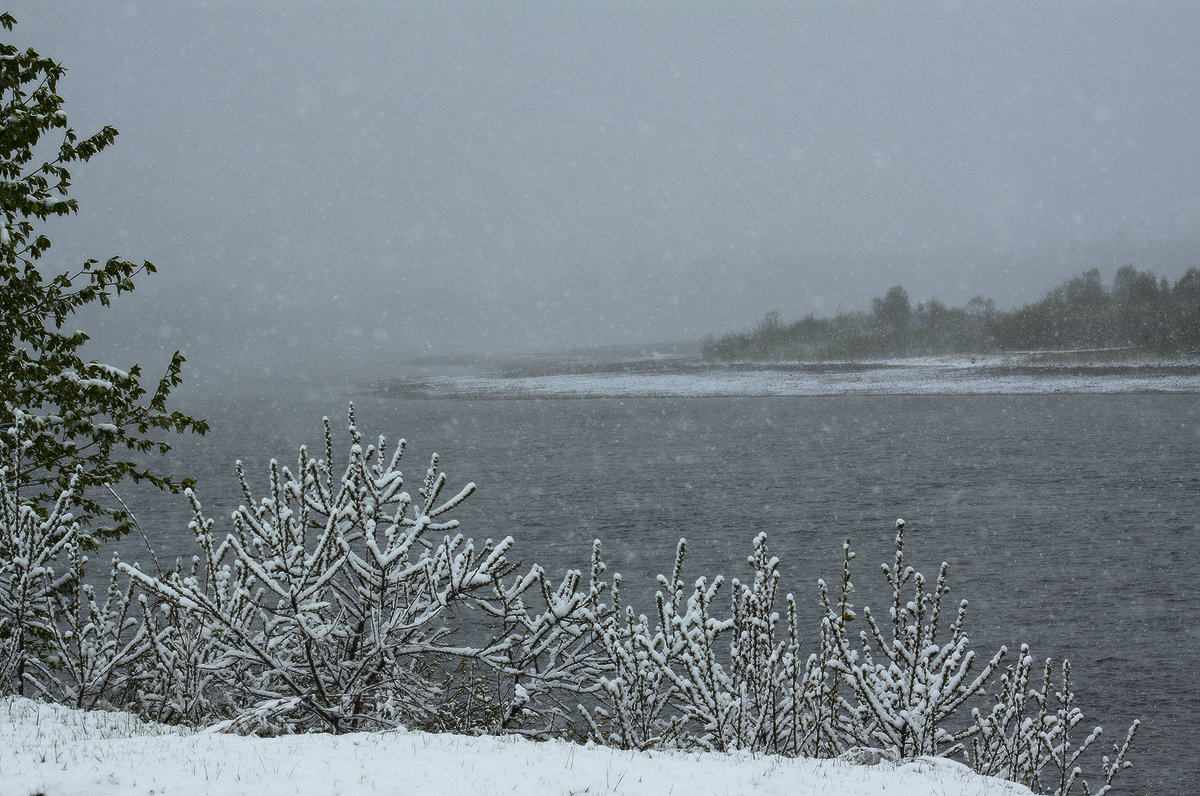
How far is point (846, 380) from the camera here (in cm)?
8888

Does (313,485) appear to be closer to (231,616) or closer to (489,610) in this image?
(231,616)

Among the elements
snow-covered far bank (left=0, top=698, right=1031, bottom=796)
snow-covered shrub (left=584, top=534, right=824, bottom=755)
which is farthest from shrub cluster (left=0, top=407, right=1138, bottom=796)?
snow-covered far bank (left=0, top=698, right=1031, bottom=796)

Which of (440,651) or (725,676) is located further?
(440,651)

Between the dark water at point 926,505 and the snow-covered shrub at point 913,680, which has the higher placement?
the snow-covered shrub at point 913,680

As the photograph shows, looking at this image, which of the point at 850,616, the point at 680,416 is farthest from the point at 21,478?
the point at 680,416

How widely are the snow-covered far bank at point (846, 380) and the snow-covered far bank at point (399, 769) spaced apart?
70.0 metres

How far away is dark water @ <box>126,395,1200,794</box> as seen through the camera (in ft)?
50.9

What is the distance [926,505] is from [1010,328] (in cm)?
10367

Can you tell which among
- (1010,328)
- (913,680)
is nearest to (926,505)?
(913,680)

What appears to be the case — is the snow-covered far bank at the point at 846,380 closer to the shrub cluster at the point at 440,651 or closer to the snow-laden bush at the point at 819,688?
the snow-laden bush at the point at 819,688

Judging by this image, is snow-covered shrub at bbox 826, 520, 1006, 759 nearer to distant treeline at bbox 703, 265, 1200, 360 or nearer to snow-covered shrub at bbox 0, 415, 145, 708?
snow-covered shrub at bbox 0, 415, 145, 708

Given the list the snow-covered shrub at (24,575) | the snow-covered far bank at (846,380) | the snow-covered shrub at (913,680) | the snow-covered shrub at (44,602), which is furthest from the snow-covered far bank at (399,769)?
the snow-covered far bank at (846,380)

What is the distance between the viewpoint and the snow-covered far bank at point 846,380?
7400cm

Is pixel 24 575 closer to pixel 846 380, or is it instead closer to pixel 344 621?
pixel 344 621
